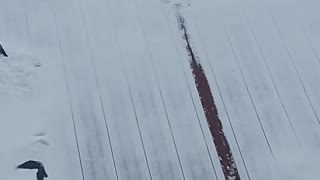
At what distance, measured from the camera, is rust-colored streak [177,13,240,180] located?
10.0 ft

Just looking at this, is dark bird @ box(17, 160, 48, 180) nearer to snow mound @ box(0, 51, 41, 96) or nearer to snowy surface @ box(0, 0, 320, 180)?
snowy surface @ box(0, 0, 320, 180)

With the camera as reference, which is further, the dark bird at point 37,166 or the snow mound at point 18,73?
the snow mound at point 18,73

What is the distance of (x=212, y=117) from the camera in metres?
3.28

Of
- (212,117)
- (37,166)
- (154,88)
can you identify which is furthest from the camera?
(154,88)

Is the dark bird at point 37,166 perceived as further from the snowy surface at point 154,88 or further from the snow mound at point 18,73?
the snow mound at point 18,73

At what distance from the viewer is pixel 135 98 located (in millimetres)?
3346

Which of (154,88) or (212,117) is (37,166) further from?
(212,117)

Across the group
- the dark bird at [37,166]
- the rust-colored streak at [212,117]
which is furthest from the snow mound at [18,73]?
the rust-colored streak at [212,117]

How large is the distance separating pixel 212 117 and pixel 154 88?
0.42 metres

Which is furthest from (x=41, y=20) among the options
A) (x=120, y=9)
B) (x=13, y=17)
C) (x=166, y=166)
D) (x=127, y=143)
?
(x=166, y=166)

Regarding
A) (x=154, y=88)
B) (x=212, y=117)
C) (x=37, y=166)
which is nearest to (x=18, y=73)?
(x=37, y=166)

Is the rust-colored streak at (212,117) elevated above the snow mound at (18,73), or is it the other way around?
the snow mound at (18,73)

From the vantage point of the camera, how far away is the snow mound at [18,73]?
10.9 ft

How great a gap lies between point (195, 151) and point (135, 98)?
53 cm
